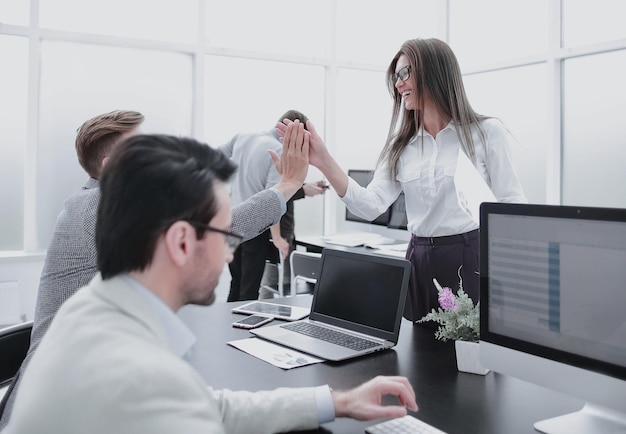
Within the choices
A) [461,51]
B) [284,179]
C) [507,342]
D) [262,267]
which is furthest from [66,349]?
[461,51]

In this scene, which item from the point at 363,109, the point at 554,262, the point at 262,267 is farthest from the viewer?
the point at 363,109

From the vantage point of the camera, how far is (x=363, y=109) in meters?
5.79

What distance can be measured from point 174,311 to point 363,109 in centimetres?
506

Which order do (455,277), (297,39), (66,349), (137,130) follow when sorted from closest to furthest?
(66,349)
(137,130)
(455,277)
(297,39)

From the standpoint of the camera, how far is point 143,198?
34.0 inches

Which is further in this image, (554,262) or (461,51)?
(461,51)

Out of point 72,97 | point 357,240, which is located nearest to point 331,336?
point 357,240

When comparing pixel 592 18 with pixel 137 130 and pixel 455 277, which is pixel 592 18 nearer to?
pixel 455 277

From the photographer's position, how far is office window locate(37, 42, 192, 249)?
4414 mm

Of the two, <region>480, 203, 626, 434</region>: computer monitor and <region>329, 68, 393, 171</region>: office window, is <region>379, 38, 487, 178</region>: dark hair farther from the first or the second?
<region>329, 68, 393, 171</region>: office window

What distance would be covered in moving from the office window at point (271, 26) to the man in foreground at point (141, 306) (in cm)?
432

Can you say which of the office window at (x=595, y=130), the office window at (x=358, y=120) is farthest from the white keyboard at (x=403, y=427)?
the office window at (x=358, y=120)

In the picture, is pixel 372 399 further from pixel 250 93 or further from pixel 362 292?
pixel 250 93

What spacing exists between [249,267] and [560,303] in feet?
9.98
